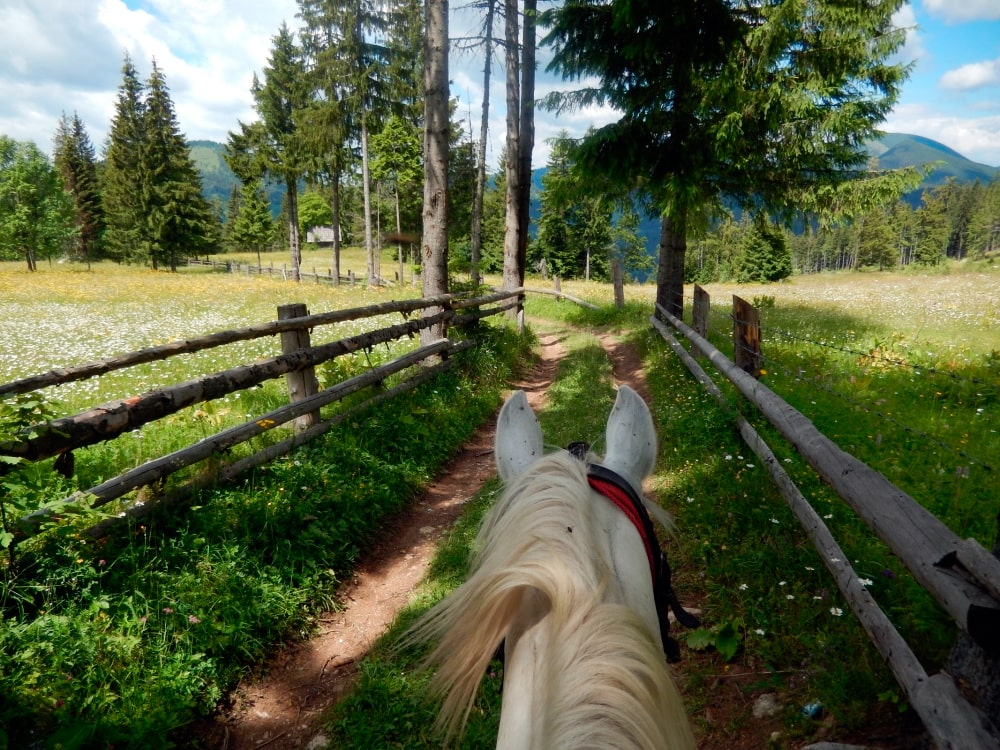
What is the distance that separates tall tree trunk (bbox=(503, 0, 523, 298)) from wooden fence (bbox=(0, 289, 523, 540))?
6838mm

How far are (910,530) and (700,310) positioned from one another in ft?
18.9

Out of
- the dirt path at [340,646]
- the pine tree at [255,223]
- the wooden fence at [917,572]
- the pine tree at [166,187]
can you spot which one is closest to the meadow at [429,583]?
the dirt path at [340,646]

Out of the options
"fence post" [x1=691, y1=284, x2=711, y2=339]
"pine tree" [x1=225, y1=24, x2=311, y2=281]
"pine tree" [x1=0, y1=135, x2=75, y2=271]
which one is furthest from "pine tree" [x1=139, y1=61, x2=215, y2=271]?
"fence post" [x1=691, y1=284, x2=711, y2=339]

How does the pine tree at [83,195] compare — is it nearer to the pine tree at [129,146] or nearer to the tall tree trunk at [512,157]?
the pine tree at [129,146]

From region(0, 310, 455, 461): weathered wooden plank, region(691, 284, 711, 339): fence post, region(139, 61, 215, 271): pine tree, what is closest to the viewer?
region(0, 310, 455, 461): weathered wooden plank

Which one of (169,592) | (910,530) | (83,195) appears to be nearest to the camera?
(910,530)

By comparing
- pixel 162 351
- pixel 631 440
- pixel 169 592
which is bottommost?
pixel 169 592

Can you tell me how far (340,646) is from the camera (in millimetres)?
3172

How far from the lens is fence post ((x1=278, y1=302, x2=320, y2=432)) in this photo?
15.0 ft

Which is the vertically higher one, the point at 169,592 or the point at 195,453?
the point at 195,453

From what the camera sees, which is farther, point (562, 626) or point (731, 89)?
point (731, 89)

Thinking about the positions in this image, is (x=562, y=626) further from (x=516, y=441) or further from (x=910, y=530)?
(x=910, y=530)

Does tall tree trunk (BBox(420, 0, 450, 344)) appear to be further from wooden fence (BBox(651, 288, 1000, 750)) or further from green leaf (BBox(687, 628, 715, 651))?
wooden fence (BBox(651, 288, 1000, 750))

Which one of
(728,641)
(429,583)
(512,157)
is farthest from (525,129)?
(728,641)
